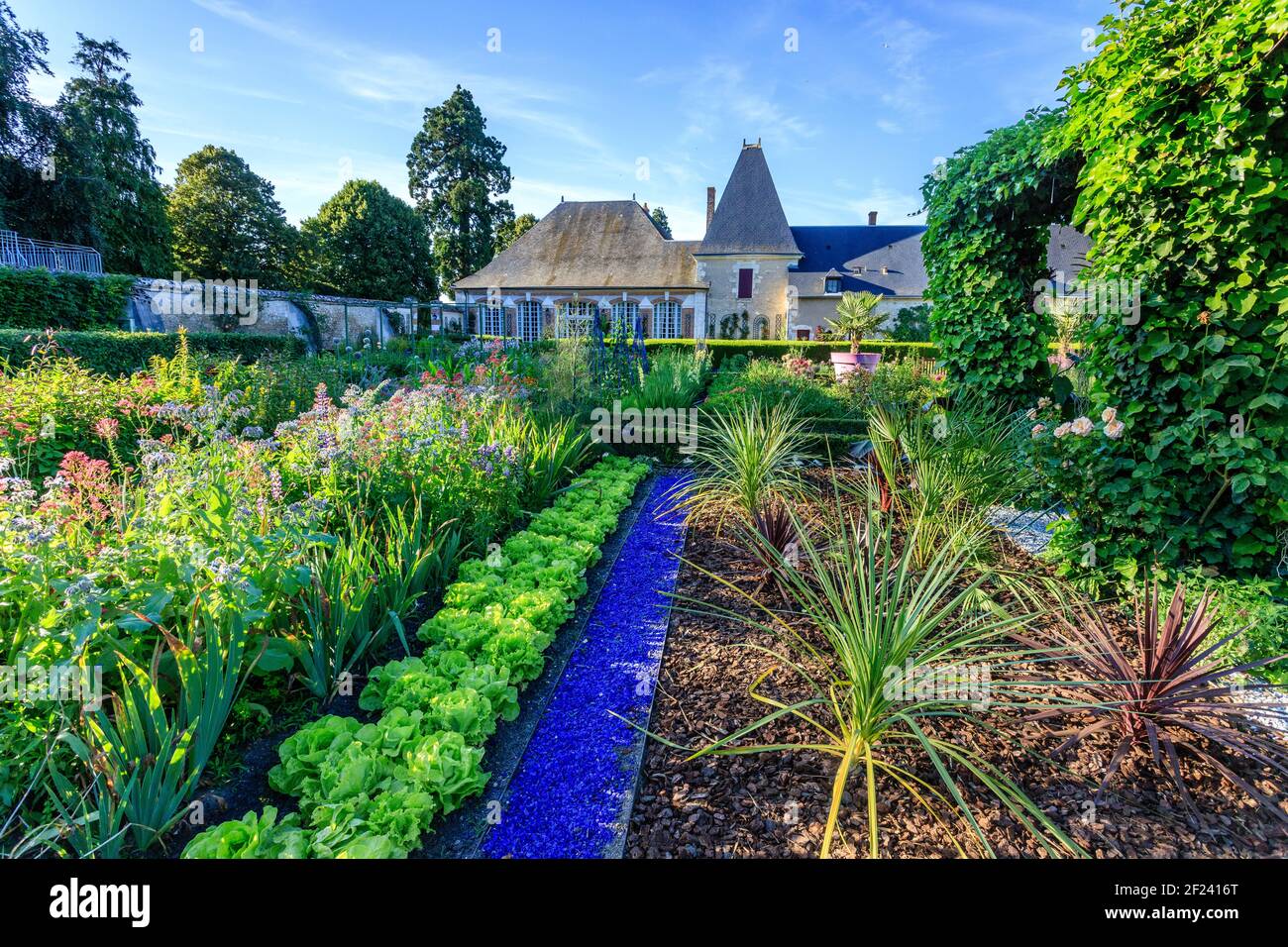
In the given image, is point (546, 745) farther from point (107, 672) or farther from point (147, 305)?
point (147, 305)

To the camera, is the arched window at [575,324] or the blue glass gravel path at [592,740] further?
the arched window at [575,324]

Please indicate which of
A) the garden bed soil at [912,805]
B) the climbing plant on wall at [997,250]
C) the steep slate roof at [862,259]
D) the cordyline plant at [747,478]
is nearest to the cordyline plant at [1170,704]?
the garden bed soil at [912,805]

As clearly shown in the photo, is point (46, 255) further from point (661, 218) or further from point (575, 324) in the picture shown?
point (661, 218)

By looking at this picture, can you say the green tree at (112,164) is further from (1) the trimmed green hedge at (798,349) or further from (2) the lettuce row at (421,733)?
(2) the lettuce row at (421,733)

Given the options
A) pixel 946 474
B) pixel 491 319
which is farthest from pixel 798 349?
pixel 491 319

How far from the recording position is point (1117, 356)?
10.3ft

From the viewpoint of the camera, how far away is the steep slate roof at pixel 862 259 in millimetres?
28250

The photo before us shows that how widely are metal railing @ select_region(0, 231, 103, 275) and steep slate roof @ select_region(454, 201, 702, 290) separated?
42.2 ft

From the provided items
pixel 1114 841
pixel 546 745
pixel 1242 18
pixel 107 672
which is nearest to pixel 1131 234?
pixel 1242 18

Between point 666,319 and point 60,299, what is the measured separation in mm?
19750

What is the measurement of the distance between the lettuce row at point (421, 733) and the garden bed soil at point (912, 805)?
1.98 ft

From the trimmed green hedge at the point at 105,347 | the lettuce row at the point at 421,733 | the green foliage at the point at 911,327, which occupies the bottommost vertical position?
the lettuce row at the point at 421,733

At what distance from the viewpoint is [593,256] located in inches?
1038

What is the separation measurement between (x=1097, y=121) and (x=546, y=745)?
4103mm
